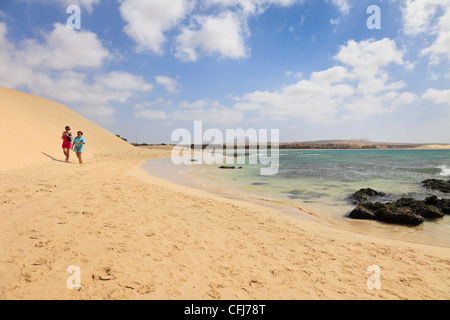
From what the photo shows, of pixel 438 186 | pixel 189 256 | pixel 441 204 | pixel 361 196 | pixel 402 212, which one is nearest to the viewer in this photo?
pixel 189 256

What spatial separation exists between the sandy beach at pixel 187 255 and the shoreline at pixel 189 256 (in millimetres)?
18

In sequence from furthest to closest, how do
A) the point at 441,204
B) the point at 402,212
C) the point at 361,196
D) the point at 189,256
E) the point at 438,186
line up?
the point at 438,186 < the point at 361,196 < the point at 441,204 < the point at 402,212 < the point at 189,256

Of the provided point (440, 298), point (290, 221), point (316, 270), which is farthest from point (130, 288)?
point (290, 221)

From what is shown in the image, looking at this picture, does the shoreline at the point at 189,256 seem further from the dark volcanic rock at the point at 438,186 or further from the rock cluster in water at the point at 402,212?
the dark volcanic rock at the point at 438,186

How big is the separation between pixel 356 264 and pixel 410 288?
2.78 feet

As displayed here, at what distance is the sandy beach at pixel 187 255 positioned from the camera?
3207mm

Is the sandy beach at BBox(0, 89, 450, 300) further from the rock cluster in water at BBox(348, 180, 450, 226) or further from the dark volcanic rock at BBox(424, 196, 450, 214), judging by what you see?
the dark volcanic rock at BBox(424, 196, 450, 214)

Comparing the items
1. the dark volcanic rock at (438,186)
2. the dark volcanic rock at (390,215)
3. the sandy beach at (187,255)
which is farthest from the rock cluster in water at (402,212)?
the dark volcanic rock at (438,186)

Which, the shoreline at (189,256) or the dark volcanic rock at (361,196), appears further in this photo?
the dark volcanic rock at (361,196)

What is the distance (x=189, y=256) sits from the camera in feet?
13.7

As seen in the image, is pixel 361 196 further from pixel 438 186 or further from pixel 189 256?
pixel 189 256

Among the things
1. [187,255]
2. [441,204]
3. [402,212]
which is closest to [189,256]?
[187,255]

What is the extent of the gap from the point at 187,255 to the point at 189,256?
54mm
